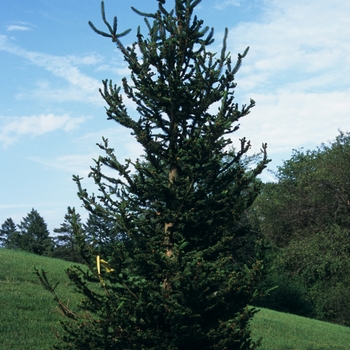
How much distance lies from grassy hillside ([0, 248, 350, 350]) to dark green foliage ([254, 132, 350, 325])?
39.0 feet

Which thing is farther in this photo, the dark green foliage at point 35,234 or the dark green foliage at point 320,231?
the dark green foliage at point 35,234

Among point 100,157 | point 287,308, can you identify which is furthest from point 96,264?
point 287,308

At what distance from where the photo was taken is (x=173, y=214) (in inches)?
→ 246

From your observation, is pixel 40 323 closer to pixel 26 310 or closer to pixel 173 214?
pixel 26 310

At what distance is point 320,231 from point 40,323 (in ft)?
82.6

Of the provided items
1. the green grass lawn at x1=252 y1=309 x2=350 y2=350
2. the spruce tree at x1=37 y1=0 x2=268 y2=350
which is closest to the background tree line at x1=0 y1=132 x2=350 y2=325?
the green grass lawn at x1=252 y1=309 x2=350 y2=350

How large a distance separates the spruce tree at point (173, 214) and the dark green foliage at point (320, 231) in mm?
26053

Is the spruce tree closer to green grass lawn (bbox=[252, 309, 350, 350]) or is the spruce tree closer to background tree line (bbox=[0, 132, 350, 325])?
green grass lawn (bbox=[252, 309, 350, 350])

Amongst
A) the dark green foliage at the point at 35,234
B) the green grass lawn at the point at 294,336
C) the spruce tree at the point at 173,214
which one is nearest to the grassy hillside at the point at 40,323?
the green grass lawn at the point at 294,336

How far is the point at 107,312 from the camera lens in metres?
5.71

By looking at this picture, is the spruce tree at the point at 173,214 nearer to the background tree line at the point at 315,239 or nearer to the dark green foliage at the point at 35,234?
the background tree line at the point at 315,239

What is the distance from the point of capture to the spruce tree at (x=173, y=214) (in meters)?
5.77

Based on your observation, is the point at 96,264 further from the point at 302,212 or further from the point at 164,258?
the point at 302,212

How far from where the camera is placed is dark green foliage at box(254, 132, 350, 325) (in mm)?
32281
